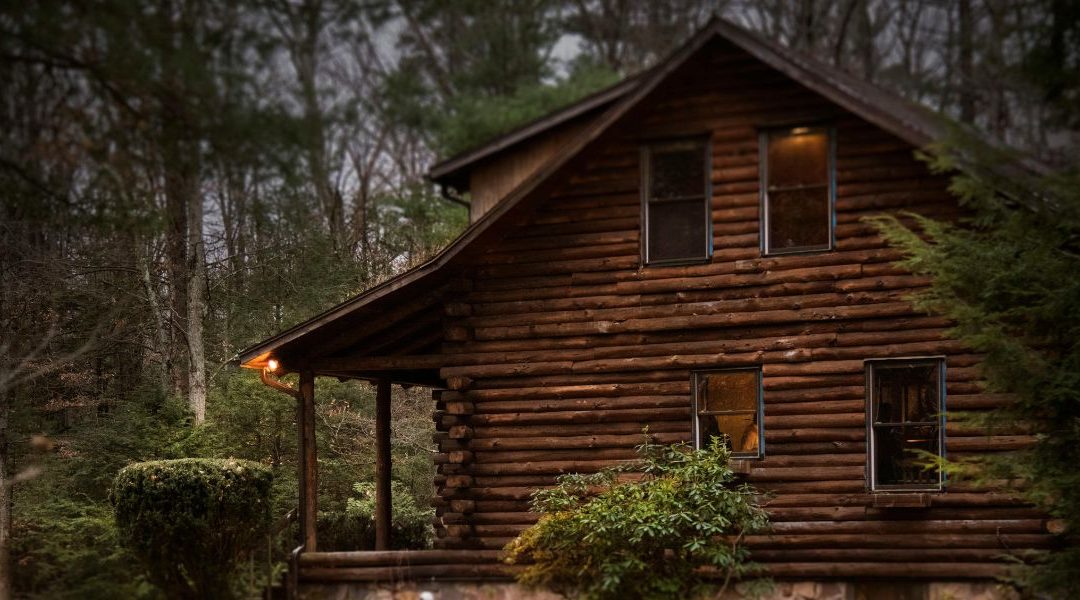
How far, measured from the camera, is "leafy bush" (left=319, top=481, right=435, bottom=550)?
20.4 meters

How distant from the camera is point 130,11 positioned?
9.66 m

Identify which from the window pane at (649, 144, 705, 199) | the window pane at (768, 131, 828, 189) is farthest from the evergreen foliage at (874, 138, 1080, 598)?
the window pane at (649, 144, 705, 199)

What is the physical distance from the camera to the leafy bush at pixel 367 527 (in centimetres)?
2039

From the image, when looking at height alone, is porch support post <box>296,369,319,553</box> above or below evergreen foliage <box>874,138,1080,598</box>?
below

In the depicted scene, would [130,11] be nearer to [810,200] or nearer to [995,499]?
[810,200]

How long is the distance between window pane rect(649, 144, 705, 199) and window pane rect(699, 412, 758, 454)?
2633mm

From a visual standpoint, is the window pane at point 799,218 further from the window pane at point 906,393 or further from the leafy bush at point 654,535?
the leafy bush at point 654,535

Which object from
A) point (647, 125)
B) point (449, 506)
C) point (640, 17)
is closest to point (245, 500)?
point (449, 506)

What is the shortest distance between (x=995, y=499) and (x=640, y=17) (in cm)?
2290

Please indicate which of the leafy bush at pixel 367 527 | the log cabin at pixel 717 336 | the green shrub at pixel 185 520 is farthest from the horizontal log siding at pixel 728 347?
the leafy bush at pixel 367 527

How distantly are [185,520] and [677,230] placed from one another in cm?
646

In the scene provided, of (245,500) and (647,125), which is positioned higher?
(647,125)

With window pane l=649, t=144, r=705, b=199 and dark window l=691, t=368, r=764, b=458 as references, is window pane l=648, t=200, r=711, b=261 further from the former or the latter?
dark window l=691, t=368, r=764, b=458

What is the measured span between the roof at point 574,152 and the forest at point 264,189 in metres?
1.26
